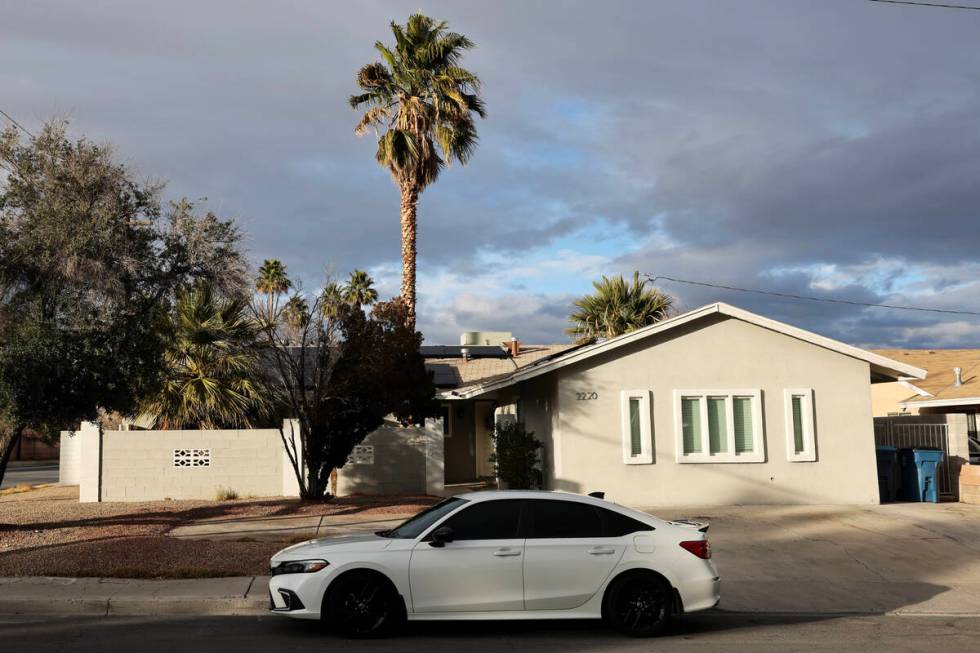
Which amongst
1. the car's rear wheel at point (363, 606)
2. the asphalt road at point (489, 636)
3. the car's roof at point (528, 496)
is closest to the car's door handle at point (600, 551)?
the car's roof at point (528, 496)

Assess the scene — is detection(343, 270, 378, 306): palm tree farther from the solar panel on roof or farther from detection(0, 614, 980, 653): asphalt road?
detection(0, 614, 980, 653): asphalt road

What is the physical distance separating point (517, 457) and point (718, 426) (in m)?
4.53

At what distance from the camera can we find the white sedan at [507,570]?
891cm

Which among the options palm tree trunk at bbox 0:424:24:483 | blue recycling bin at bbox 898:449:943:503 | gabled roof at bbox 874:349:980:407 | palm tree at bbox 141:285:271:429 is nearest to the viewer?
palm tree trunk at bbox 0:424:24:483

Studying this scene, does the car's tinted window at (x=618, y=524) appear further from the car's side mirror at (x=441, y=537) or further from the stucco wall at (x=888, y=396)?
the stucco wall at (x=888, y=396)

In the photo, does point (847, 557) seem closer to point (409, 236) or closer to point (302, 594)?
point (302, 594)

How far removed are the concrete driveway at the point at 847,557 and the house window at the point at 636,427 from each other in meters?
1.27

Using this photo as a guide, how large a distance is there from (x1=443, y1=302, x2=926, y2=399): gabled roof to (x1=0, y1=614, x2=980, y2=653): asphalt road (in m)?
→ 10.0

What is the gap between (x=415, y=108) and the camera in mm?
27766

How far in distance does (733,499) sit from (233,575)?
12.0 metres

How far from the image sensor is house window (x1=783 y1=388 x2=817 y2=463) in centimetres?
2047

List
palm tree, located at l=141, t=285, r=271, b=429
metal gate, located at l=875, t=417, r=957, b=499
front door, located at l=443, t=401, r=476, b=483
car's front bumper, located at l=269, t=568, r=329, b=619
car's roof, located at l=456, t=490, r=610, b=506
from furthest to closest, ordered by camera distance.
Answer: front door, located at l=443, t=401, r=476, b=483 < palm tree, located at l=141, t=285, r=271, b=429 < metal gate, located at l=875, t=417, r=957, b=499 < car's roof, located at l=456, t=490, r=610, b=506 < car's front bumper, located at l=269, t=568, r=329, b=619

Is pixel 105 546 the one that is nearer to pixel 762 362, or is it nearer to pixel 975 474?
pixel 762 362

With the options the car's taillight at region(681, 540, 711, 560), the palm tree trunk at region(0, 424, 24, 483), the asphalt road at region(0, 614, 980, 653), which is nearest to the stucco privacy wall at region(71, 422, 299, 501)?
the palm tree trunk at region(0, 424, 24, 483)
